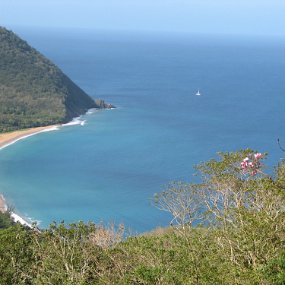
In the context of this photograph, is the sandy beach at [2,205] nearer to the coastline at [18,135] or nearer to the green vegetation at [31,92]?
the coastline at [18,135]

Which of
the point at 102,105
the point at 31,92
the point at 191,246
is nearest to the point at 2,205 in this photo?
the point at 191,246

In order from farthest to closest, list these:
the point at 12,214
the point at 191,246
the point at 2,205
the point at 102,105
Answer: the point at 102,105, the point at 2,205, the point at 12,214, the point at 191,246

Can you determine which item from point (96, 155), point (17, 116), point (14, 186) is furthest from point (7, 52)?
point (14, 186)

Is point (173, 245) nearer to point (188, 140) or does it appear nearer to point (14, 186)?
point (14, 186)

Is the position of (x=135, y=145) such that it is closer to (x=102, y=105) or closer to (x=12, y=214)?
(x=102, y=105)

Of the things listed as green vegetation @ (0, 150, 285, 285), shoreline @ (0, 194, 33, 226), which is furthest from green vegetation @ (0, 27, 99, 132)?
green vegetation @ (0, 150, 285, 285)

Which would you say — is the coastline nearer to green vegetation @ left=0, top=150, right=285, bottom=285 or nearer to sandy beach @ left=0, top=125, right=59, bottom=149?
sandy beach @ left=0, top=125, right=59, bottom=149
